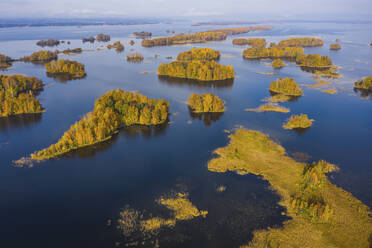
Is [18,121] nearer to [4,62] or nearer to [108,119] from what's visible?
[108,119]

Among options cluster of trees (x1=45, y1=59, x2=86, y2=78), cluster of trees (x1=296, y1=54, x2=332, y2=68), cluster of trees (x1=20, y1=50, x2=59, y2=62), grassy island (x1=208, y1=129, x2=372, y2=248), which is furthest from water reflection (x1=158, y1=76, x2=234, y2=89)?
cluster of trees (x1=20, y1=50, x2=59, y2=62)

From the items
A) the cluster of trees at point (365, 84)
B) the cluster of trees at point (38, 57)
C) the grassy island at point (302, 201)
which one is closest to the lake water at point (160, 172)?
the grassy island at point (302, 201)

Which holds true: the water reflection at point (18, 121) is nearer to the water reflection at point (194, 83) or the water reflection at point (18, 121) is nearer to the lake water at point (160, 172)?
the lake water at point (160, 172)

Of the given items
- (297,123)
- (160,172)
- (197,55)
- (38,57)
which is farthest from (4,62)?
(297,123)

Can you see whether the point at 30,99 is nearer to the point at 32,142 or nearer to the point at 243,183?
the point at 32,142

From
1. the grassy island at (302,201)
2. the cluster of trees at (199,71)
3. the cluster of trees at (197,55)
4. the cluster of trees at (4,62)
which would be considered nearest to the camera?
the grassy island at (302,201)

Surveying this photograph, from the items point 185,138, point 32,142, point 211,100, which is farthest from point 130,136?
point 211,100
